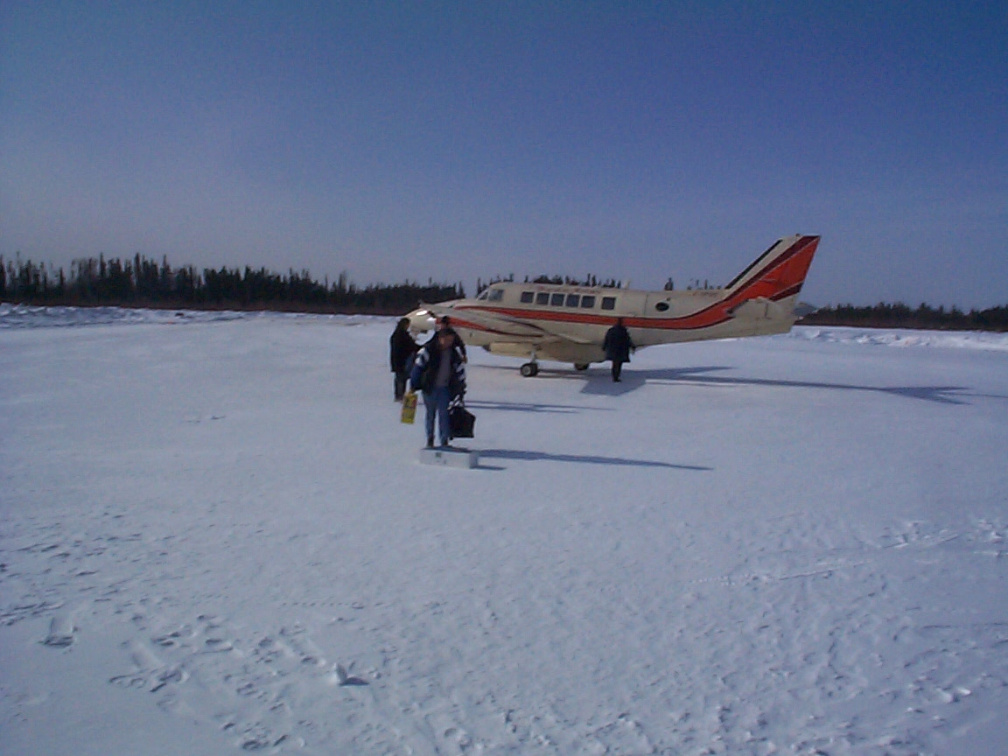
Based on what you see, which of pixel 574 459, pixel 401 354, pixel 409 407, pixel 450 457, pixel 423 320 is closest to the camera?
pixel 450 457

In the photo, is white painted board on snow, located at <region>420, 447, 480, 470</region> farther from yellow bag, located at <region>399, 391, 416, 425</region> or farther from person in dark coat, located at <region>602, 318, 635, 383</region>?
person in dark coat, located at <region>602, 318, 635, 383</region>

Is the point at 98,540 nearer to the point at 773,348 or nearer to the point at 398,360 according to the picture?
the point at 398,360

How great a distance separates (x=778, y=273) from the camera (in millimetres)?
19531

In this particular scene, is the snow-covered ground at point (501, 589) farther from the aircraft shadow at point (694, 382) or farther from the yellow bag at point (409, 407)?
the aircraft shadow at point (694, 382)

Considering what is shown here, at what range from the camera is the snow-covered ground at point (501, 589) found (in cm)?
387

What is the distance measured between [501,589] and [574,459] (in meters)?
4.63

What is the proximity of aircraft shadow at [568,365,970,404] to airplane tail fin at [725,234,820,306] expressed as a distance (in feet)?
7.41

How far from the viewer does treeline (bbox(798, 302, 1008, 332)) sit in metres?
54.4

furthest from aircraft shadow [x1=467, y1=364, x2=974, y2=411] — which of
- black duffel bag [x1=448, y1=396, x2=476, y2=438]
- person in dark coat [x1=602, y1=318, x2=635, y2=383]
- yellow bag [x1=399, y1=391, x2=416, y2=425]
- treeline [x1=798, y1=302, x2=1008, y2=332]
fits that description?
treeline [x1=798, y1=302, x2=1008, y2=332]

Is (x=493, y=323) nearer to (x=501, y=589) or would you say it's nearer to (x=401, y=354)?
(x=401, y=354)

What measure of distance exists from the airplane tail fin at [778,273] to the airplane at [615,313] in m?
0.03

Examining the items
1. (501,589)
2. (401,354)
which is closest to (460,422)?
(501,589)

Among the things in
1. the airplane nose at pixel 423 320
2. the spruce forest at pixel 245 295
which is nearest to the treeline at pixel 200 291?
the spruce forest at pixel 245 295

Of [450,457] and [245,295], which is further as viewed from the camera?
[245,295]
